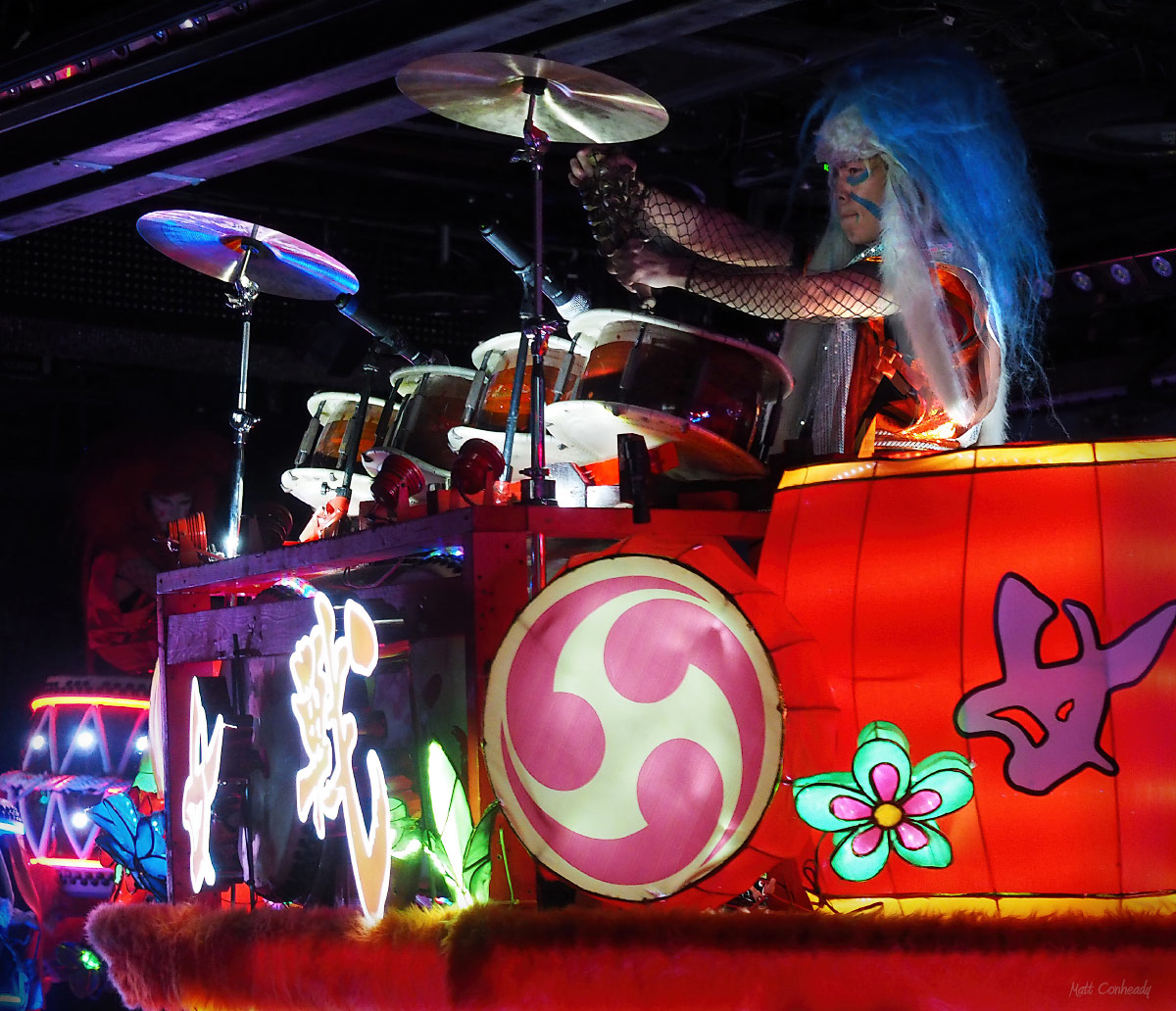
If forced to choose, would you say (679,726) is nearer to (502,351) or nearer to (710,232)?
(710,232)

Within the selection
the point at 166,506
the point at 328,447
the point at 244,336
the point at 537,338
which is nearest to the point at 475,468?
the point at 537,338

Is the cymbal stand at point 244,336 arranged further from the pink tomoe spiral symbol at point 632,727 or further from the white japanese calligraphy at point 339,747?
the pink tomoe spiral symbol at point 632,727

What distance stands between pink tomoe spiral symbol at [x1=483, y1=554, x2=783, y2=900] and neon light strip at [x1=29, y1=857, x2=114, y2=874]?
12.9 feet

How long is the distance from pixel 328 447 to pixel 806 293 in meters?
3.19

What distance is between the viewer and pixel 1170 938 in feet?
6.96

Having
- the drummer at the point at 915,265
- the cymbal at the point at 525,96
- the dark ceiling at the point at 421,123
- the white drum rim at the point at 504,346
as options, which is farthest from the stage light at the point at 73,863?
the drummer at the point at 915,265

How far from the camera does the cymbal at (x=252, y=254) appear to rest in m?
4.62

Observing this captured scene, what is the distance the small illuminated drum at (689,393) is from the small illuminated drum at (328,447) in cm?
212

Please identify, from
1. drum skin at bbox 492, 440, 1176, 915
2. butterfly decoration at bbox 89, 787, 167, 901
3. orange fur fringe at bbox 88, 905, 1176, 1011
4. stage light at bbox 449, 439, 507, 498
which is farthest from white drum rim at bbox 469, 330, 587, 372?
orange fur fringe at bbox 88, 905, 1176, 1011

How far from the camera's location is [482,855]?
2.62 meters

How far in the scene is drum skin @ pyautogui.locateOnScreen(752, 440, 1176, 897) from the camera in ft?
7.24

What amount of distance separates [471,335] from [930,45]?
5.76m

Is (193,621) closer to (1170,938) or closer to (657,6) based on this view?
(657,6)

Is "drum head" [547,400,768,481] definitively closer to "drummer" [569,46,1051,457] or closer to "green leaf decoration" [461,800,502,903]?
"drummer" [569,46,1051,457]
